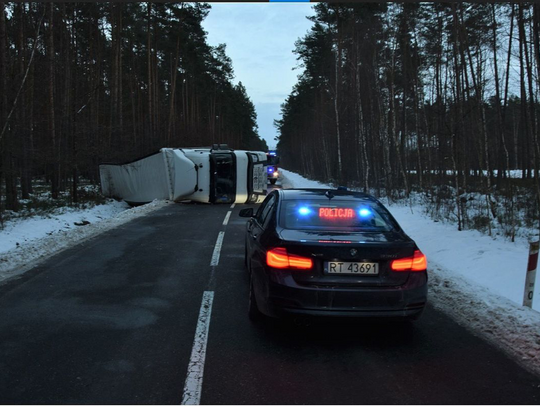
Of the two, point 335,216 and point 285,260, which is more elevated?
point 335,216

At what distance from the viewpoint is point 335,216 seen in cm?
520

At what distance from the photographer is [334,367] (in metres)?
3.96

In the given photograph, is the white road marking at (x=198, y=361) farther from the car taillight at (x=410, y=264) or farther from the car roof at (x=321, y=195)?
the car taillight at (x=410, y=264)

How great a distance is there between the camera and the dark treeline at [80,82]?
15.3m

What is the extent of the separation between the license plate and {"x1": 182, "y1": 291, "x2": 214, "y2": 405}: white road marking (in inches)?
58.9

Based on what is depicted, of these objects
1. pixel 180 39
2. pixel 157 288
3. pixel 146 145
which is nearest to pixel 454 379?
pixel 157 288

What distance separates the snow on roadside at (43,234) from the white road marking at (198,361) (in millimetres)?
3923

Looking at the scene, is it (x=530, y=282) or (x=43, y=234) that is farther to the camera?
(x=43, y=234)

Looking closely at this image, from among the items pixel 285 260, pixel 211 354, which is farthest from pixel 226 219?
pixel 211 354

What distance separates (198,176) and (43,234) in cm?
951

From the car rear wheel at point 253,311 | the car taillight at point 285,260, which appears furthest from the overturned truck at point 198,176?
the car taillight at point 285,260

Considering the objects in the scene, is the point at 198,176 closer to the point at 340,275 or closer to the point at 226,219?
the point at 226,219

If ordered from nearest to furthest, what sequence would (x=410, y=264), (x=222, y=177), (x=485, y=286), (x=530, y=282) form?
(x=410, y=264) < (x=530, y=282) < (x=485, y=286) < (x=222, y=177)

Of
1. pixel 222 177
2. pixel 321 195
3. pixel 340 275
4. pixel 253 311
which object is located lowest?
pixel 253 311
